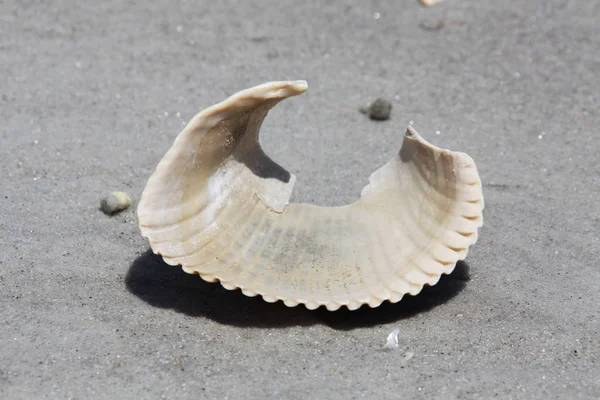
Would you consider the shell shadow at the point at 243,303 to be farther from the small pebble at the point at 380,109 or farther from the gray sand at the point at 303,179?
the small pebble at the point at 380,109

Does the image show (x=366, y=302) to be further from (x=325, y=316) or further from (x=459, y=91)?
(x=459, y=91)

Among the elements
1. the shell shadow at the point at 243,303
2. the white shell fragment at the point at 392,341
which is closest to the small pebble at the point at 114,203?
the shell shadow at the point at 243,303

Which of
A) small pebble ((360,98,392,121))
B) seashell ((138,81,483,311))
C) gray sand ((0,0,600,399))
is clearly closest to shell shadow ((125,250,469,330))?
gray sand ((0,0,600,399))

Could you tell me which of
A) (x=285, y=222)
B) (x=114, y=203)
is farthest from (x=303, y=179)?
(x=114, y=203)

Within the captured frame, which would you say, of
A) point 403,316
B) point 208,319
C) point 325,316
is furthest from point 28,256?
point 403,316

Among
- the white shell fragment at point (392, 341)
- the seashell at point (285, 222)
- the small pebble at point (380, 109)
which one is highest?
the seashell at point (285, 222)

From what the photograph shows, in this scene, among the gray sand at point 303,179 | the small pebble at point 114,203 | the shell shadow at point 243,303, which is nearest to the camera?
the gray sand at point 303,179

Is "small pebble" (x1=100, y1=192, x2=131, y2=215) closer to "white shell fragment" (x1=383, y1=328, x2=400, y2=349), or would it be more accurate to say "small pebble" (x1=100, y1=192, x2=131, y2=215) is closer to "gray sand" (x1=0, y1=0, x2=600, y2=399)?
"gray sand" (x1=0, y1=0, x2=600, y2=399)
